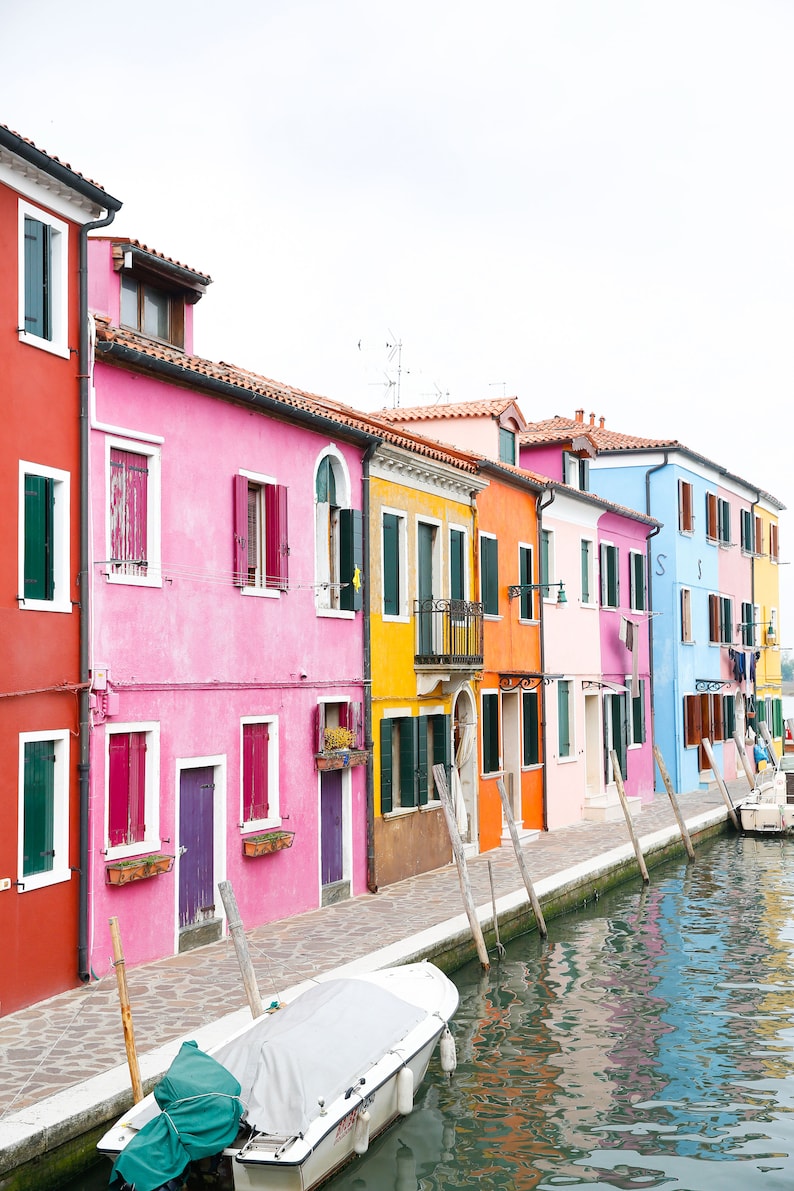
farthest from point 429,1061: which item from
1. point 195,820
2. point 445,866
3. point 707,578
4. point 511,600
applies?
point 707,578

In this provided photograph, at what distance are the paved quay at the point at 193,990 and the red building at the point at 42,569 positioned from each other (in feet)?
2.64

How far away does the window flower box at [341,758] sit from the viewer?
57.8 ft

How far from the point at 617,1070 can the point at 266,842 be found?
5534 mm

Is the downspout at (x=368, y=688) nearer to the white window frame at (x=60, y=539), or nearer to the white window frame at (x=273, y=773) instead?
the white window frame at (x=273, y=773)

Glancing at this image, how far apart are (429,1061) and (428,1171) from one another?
1.74 m

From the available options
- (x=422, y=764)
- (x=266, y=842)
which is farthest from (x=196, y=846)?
(x=422, y=764)

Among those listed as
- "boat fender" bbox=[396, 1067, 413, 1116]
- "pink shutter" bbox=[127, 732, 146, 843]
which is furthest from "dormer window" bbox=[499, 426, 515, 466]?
"boat fender" bbox=[396, 1067, 413, 1116]

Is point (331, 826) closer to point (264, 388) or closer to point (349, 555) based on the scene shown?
point (349, 555)

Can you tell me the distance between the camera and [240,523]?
627 inches

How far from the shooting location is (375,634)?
1950cm

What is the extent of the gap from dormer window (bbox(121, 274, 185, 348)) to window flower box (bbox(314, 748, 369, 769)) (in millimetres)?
5882

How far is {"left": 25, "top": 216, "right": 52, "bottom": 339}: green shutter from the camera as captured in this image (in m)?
12.7

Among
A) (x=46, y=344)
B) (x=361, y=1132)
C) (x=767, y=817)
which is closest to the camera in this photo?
(x=361, y=1132)

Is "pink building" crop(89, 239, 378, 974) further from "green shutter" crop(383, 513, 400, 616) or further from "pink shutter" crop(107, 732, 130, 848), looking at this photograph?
"green shutter" crop(383, 513, 400, 616)
